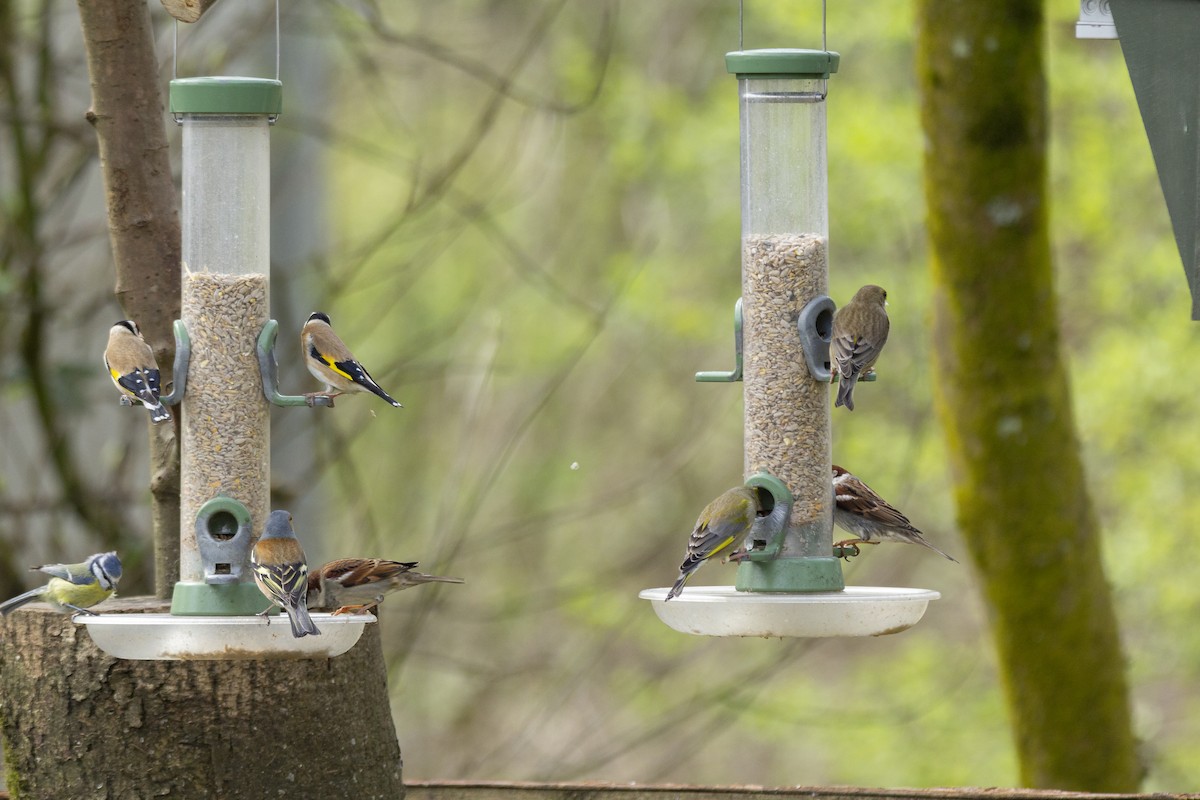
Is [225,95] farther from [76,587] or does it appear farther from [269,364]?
[76,587]

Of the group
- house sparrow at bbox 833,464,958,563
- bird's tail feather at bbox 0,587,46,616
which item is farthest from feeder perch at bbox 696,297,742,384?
bird's tail feather at bbox 0,587,46,616

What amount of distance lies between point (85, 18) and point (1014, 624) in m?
4.53

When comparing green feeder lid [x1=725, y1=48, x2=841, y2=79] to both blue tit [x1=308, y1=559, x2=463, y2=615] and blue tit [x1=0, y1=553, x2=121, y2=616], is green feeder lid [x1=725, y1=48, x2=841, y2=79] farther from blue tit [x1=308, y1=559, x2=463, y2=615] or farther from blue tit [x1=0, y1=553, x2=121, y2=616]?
blue tit [x1=0, y1=553, x2=121, y2=616]

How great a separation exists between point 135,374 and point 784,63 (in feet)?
7.10

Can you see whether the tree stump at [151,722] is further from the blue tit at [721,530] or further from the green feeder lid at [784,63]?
the green feeder lid at [784,63]

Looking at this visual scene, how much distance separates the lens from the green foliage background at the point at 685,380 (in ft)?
45.6

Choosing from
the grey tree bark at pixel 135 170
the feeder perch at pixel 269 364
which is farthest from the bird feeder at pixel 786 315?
the grey tree bark at pixel 135 170

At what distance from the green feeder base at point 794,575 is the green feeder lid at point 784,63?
1.50m

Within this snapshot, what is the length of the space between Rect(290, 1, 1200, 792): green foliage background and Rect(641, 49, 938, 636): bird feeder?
683 centimetres

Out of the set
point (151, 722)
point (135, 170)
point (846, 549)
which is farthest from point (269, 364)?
point (846, 549)

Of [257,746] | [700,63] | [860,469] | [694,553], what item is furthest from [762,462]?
[700,63]

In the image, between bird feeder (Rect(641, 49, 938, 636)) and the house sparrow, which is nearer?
bird feeder (Rect(641, 49, 938, 636))

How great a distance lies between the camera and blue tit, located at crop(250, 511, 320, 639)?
4.28m

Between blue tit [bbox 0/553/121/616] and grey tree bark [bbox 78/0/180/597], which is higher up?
grey tree bark [bbox 78/0/180/597]
